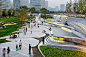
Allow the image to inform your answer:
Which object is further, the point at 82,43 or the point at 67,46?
the point at 82,43

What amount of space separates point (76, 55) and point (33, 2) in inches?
7038

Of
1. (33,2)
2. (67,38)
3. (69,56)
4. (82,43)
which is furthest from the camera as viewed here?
(33,2)

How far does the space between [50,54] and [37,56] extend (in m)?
1.86

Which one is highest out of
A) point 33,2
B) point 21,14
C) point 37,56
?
point 33,2

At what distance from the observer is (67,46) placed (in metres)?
17.7

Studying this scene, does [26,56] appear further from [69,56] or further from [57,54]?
[69,56]

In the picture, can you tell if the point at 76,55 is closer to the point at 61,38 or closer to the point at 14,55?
the point at 61,38

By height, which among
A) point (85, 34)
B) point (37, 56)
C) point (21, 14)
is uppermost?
point (21, 14)

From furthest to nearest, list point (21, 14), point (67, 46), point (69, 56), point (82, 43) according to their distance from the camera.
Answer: point (21, 14), point (82, 43), point (67, 46), point (69, 56)

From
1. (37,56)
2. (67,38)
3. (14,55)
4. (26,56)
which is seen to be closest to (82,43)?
(67,38)

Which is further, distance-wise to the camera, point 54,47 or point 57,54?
point 54,47

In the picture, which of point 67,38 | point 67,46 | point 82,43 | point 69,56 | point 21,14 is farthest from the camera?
point 21,14

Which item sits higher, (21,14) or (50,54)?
(21,14)

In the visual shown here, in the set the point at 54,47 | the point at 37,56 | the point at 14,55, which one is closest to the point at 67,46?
the point at 54,47
